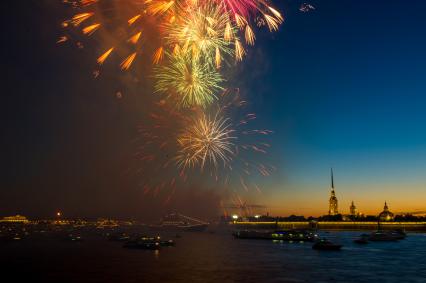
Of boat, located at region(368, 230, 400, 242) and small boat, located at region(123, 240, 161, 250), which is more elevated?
boat, located at region(368, 230, 400, 242)

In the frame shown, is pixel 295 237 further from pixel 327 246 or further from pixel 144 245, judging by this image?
pixel 144 245

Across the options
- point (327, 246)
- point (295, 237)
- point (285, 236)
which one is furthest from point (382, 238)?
point (327, 246)

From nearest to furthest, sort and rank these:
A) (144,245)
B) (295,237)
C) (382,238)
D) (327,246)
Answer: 1. (327,246)
2. (144,245)
3. (382,238)
4. (295,237)

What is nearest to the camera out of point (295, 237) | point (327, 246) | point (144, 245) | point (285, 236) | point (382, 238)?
point (327, 246)

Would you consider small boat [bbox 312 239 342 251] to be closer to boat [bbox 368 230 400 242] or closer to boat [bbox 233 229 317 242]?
boat [bbox 233 229 317 242]

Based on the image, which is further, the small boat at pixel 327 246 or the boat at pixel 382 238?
the boat at pixel 382 238

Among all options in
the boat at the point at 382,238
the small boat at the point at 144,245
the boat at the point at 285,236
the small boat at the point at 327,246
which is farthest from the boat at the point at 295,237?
the small boat at the point at 144,245

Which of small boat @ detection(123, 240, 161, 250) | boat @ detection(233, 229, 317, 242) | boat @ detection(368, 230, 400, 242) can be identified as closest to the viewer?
small boat @ detection(123, 240, 161, 250)

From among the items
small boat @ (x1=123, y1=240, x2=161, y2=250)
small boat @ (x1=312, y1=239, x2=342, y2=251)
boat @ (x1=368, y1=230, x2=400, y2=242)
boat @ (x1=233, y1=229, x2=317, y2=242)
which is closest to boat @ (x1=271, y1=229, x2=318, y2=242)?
boat @ (x1=233, y1=229, x2=317, y2=242)

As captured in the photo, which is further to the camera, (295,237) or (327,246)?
(295,237)

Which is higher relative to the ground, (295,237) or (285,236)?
(285,236)

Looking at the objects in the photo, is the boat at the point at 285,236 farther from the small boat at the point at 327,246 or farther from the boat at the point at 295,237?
the small boat at the point at 327,246
